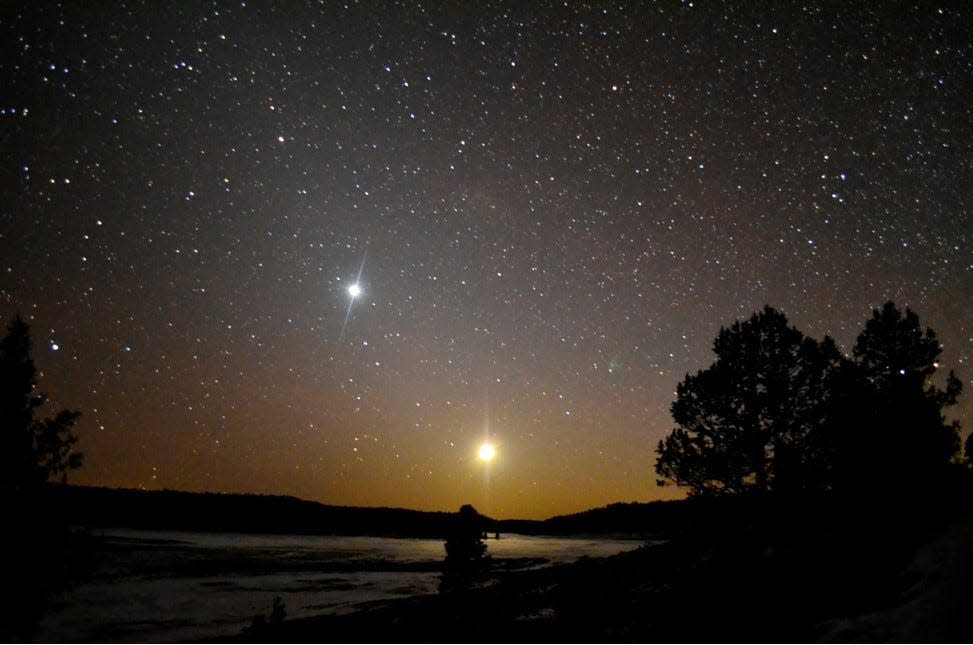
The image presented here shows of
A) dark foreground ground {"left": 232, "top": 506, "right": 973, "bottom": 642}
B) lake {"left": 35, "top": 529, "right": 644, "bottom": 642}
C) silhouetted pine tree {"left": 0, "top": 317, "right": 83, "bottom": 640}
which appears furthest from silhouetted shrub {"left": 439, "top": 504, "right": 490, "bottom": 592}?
silhouetted pine tree {"left": 0, "top": 317, "right": 83, "bottom": 640}

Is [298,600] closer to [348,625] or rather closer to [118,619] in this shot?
[118,619]

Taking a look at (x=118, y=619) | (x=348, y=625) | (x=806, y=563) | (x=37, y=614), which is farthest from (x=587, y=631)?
(x=118, y=619)

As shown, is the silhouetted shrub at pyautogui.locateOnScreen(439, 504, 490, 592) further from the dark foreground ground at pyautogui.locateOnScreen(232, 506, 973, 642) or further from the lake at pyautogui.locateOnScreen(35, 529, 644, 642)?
the lake at pyautogui.locateOnScreen(35, 529, 644, 642)

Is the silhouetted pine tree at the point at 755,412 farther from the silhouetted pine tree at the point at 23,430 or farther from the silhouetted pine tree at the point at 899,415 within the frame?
the silhouetted pine tree at the point at 23,430

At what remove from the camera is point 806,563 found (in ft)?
28.2

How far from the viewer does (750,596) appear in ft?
27.9

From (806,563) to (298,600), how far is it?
2372cm

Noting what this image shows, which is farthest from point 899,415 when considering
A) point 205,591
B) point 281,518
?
point 281,518

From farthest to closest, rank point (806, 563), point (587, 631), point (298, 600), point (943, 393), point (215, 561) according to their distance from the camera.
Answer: point (215, 561) → point (298, 600) → point (943, 393) → point (587, 631) → point (806, 563)

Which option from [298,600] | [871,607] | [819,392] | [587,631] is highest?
[819,392]

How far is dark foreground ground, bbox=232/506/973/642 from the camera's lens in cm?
615

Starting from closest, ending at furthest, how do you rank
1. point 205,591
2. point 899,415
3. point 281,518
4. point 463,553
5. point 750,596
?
1. point 750,596
2. point 899,415
3. point 463,553
4. point 205,591
5. point 281,518

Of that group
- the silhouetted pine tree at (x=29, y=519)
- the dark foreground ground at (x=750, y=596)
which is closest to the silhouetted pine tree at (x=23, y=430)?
the silhouetted pine tree at (x=29, y=519)

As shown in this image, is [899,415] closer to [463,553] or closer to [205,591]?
[463,553]
